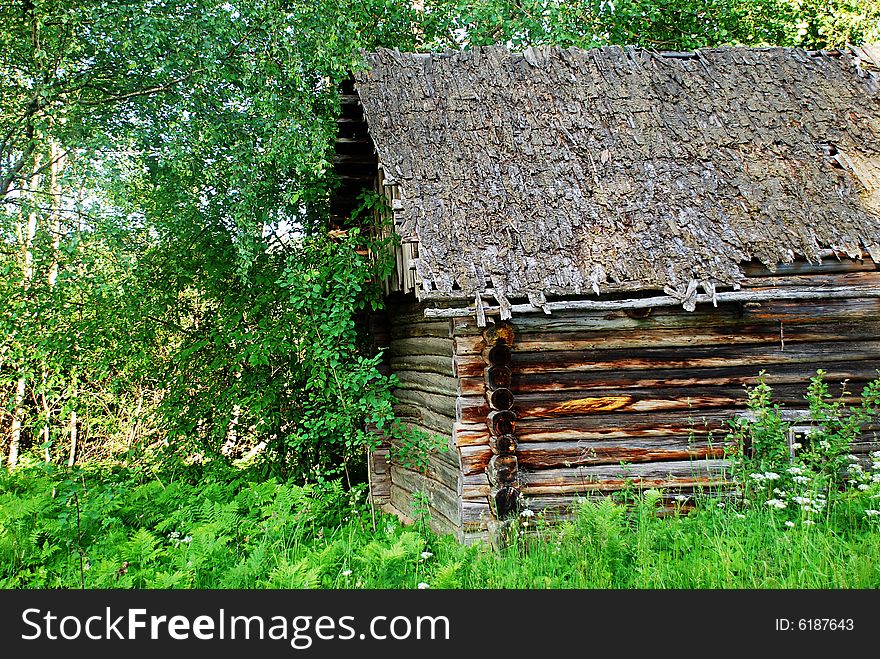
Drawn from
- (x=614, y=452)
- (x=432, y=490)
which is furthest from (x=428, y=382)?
(x=614, y=452)

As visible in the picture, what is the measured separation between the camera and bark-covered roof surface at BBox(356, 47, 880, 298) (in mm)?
6090

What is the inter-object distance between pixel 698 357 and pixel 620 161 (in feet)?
6.65

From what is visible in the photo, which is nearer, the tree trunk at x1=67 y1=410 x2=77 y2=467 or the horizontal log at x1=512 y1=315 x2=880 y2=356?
the horizontal log at x1=512 y1=315 x2=880 y2=356

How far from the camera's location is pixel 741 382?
21.1 feet

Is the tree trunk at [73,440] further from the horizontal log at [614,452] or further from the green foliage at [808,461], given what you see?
the green foliage at [808,461]

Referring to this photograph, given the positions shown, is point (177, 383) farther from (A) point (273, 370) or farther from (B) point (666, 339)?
(B) point (666, 339)

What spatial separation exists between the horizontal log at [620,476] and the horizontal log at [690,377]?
2.24 ft

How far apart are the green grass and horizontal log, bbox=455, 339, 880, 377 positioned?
1235 mm

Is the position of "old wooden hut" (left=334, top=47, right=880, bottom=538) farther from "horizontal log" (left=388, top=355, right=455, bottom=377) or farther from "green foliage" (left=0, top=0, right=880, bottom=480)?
"green foliage" (left=0, top=0, right=880, bottom=480)

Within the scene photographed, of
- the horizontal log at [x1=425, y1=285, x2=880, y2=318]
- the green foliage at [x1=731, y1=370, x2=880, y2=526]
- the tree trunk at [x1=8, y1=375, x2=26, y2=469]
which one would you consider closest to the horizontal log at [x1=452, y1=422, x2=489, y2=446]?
the horizontal log at [x1=425, y1=285, x2=880, y2=318]

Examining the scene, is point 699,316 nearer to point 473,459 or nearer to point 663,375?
point 663,375

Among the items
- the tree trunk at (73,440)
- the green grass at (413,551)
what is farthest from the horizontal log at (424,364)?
the tree trunk at (73,440)

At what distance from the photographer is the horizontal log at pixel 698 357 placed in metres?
6.31

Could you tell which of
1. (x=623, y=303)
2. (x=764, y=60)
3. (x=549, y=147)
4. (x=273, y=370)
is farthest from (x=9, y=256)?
(x=764, y=60)
